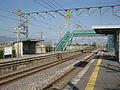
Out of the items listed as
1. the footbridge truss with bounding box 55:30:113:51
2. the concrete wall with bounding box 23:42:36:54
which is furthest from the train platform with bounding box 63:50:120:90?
the footbridge truss with bounding box 55:30:113:51

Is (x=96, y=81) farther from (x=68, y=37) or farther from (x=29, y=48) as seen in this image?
Answer: (x=68, y=37)

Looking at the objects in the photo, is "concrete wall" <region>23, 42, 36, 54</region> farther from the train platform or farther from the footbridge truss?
the train platform

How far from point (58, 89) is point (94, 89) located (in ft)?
5.57

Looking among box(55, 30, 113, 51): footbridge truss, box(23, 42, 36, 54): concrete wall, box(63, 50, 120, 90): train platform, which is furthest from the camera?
box(55, 30, 113, 51): footbridge truss

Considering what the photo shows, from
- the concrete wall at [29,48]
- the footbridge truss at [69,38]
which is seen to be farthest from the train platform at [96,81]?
the footbridge truss at [69,38]

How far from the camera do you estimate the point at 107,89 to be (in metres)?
5.47

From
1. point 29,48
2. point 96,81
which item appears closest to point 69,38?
point 29,48

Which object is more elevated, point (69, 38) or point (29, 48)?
point (69, 38)

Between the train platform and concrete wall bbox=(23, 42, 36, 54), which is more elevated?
concrete wall bbox=(23, 42, 36, 54)

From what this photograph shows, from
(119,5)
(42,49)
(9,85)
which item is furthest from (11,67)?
(42,49)

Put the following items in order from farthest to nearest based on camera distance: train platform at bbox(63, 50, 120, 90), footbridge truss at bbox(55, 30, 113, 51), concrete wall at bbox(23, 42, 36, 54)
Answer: footbridge truss at bbox(55, 30, 113, 51)
concrete wall at bbox(23, 42, 36, 54)
train platform at bbox(63, 50, 120, 90)

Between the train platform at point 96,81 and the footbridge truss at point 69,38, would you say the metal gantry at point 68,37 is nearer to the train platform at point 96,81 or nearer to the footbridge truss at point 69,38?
the footbridge truss at point 69,38

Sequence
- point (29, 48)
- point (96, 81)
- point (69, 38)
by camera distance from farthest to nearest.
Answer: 1. point (69, 38)
2. point (29, 48)
3. point (96, 81)

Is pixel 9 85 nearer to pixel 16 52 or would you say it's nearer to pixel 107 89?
pixel 107 89
